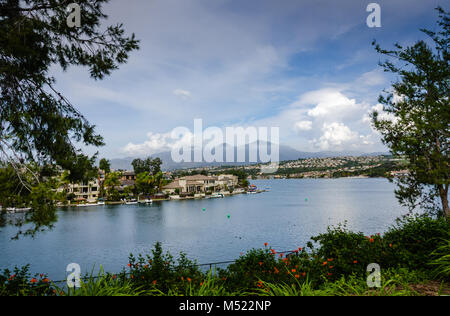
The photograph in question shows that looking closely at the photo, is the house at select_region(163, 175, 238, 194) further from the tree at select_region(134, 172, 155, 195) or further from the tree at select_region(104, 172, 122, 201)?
the tree at select_region(104, 172, 122, 201)

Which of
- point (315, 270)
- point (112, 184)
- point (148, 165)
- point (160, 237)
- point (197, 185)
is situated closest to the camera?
point (315, 270)

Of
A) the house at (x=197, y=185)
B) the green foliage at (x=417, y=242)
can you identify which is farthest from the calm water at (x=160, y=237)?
the house at (x=197, y=185)

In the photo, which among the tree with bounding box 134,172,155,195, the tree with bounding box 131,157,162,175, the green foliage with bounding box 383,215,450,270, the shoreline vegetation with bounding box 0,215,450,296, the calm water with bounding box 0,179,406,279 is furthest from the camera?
the tree with bounding box 131,157,162,175

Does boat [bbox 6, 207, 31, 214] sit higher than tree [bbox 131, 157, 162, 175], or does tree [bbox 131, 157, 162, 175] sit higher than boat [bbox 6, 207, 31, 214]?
tree [bbox 131, 157, 162, 175]

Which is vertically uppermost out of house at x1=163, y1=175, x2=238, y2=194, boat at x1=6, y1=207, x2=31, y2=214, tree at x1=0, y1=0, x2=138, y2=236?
tree at x1=0, y1=0, x2=138, y2=236

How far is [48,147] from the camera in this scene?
6203 mm

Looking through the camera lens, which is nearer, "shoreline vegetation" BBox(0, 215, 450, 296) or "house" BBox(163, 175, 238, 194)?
"shoreline vegetation" BBox(0, 215, 450, 296)

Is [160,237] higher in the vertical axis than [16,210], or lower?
lower

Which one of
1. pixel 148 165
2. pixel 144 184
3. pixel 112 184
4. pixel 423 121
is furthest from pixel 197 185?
pixel 423 121

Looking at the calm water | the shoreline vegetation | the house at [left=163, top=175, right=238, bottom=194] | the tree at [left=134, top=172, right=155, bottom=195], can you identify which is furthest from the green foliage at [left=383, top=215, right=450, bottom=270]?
the house at [left=163, top=175, right=238, bottom=194]

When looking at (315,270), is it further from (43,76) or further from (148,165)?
(148,165)

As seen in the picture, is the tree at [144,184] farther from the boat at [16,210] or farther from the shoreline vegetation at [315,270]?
the shoreline vegetation at [315,270]

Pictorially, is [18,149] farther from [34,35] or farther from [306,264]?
[306,264]
